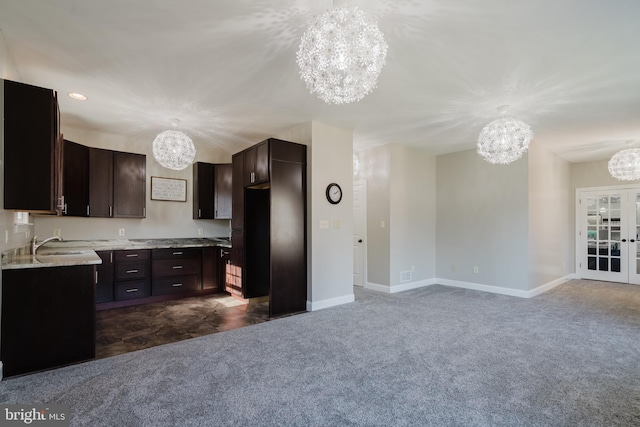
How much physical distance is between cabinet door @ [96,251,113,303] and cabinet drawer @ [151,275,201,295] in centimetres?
56

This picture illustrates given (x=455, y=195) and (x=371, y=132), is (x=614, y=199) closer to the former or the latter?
(x=455, y=195)

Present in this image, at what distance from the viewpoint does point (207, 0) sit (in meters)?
2.03

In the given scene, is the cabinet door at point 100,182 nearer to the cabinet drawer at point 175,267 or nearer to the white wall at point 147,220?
the white wall at point 147,220

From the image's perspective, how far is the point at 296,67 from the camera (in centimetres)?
286

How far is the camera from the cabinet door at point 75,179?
4234mm

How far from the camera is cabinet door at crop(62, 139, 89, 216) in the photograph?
13.9 ft

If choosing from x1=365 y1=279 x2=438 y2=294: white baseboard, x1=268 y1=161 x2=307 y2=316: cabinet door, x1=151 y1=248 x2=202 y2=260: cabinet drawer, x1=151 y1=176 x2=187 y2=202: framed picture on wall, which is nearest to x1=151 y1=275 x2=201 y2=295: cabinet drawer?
x1=151 y1=248 x2=202 y2=260: cabinet drawer

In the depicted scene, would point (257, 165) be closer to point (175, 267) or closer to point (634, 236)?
point (175, 267)

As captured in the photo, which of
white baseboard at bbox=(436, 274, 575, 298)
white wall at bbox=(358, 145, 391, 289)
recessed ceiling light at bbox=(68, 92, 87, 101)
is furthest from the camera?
white wall at bbox=(358, 145, 391, 289)

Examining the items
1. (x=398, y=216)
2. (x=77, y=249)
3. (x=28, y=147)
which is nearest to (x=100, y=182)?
(x=77, y=249)

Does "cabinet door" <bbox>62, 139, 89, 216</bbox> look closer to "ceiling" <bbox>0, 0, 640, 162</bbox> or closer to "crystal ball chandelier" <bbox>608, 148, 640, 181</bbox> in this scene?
"ceiling" <bbox>0, 0, 640, 162</bbox>

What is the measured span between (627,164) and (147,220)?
7.93m

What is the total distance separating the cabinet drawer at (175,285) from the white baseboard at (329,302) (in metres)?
2.15

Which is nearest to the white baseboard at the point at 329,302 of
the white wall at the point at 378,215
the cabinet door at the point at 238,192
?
the white wall at the point at 378,215
